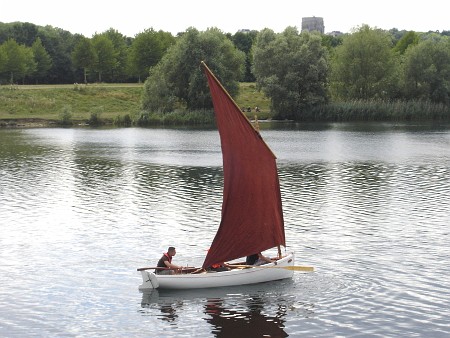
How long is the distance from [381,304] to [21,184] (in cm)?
3644

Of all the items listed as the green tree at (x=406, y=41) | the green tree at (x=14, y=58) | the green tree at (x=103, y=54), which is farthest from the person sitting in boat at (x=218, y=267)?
the green tree at (x=406, y=41)

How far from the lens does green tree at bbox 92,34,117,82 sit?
16012 centimetres

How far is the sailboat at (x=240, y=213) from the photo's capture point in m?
30.3

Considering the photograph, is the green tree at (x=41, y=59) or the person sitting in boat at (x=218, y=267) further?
the green tree at (x=41, y=59)

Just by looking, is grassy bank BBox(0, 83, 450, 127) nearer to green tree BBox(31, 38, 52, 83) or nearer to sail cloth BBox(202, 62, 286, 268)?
green tree BBox(31, 38, 52, 83)

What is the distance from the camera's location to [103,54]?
528ft

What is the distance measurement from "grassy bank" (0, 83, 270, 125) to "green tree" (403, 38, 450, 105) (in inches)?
960

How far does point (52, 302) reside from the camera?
96.5 feet

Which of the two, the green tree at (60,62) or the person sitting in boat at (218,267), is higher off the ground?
the green tree at (60,62)

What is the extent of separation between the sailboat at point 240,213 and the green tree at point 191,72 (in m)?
85.8

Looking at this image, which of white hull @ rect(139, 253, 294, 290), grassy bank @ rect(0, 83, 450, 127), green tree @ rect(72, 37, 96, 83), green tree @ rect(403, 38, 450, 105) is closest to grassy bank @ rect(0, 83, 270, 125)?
grassy bank @ rect(0, 83, 450, 127)

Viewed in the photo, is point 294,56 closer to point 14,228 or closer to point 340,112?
point 340,112

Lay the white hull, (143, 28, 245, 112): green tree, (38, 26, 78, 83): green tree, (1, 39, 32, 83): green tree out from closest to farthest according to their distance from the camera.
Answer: the white hull
(143, 28, 245, 112): green tree
(1, 39, 32, 83): green tree
(38, 26, 78, 83): green tree

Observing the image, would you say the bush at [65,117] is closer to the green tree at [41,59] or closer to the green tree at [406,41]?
the green tree at [41,59]
